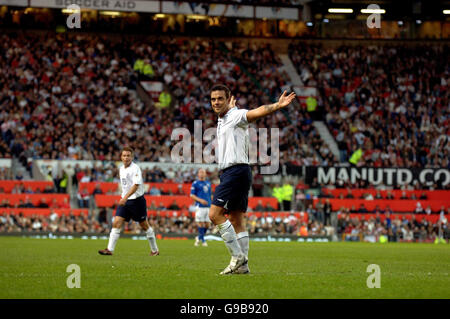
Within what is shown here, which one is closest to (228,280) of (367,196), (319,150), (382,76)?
(367,196)

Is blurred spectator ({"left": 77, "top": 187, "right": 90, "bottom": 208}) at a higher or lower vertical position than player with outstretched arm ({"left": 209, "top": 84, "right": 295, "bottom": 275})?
lower

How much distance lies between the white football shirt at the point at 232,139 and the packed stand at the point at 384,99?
31964 mm

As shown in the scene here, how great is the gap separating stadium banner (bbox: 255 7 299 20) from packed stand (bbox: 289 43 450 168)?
3.78 meters

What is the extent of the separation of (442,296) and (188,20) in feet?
147

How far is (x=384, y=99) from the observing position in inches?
1889

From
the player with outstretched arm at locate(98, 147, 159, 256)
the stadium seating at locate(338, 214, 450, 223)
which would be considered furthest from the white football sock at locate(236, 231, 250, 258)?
the stadium seating at locate(338, 214, 450, 223)

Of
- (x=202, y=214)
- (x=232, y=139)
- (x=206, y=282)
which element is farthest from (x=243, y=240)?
(x=202, y=214)

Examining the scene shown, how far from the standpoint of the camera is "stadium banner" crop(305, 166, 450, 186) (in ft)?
134

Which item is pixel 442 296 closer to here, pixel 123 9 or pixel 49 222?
pixel 49 222

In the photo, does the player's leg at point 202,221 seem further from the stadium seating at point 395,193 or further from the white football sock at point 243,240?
the stadium seating at point 395,193

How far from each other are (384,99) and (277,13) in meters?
8.73

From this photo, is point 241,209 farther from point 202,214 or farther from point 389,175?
point 389,175

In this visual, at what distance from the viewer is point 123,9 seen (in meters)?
46.3

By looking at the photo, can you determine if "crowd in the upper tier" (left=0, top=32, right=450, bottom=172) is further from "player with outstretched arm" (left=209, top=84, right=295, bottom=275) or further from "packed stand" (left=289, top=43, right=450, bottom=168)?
"player with outstretched arm" (left=209, top=84, right=295, bottom=275)
